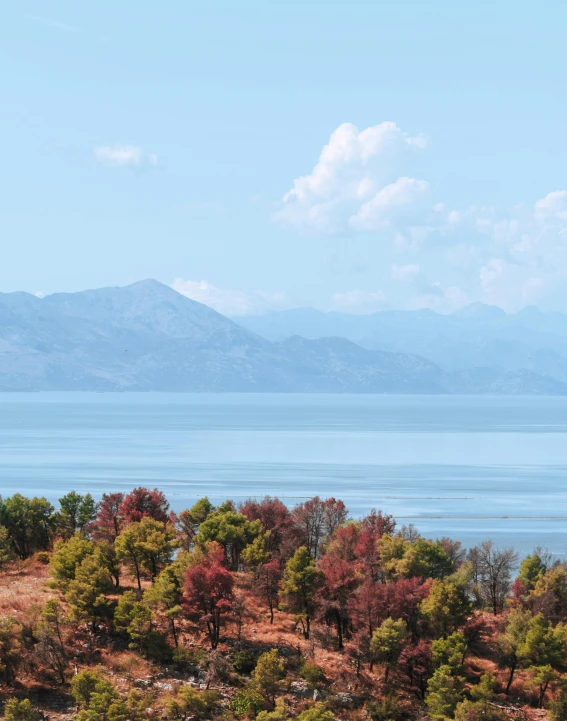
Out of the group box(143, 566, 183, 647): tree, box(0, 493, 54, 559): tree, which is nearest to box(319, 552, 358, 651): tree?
box(143, 566, 183, 647): tree

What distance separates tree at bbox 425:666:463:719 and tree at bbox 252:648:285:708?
12.3 m

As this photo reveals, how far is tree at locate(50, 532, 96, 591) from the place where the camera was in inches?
3442

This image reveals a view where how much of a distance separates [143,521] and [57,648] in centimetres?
1976

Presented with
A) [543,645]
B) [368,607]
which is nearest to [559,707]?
[543,645]

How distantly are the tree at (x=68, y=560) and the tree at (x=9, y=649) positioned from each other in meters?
7.93

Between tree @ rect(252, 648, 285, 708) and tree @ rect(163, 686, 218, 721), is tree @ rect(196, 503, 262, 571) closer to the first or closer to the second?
tree @ rect(252, 648, 285, 708)

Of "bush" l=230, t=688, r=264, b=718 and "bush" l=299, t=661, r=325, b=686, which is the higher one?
"bush" l=299, t=661, r=325, b=686

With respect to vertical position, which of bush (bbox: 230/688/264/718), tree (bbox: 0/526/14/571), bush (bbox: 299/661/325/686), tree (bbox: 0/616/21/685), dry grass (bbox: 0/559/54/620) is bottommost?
bush (bbox: 230/688/264/718)

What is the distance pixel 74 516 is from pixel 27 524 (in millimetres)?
5996

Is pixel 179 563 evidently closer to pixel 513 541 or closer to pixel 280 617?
pixel 280 617

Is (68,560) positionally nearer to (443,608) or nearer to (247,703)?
(247,703)

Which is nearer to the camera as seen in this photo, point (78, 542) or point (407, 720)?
point (407, 720)

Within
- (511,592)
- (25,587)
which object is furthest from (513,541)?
(25,587)

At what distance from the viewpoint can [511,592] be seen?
10381 centimetres
